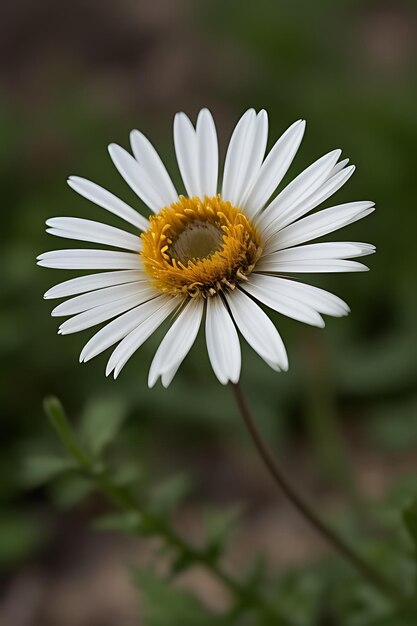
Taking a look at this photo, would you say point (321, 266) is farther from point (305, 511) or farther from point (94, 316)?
point (305, 511)

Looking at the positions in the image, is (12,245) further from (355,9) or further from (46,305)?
(355,9)

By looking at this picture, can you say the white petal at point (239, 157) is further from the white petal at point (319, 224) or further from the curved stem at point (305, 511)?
the curved stem at point (305, 511)

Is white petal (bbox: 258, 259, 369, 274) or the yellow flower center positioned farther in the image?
the yellow flower center

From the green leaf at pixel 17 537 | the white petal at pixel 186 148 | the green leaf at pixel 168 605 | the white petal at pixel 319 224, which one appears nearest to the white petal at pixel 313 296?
the white petal at pixel 319 224

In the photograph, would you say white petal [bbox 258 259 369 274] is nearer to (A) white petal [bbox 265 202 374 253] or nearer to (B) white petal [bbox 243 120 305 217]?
(A) white petal [bbox 265 202 374 253]

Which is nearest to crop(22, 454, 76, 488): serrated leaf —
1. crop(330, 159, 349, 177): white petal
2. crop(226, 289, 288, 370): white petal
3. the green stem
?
the green stem

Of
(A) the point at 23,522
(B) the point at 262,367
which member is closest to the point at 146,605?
(A) the point at 23,522

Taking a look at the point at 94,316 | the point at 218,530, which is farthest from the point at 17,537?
the point at 94,316
